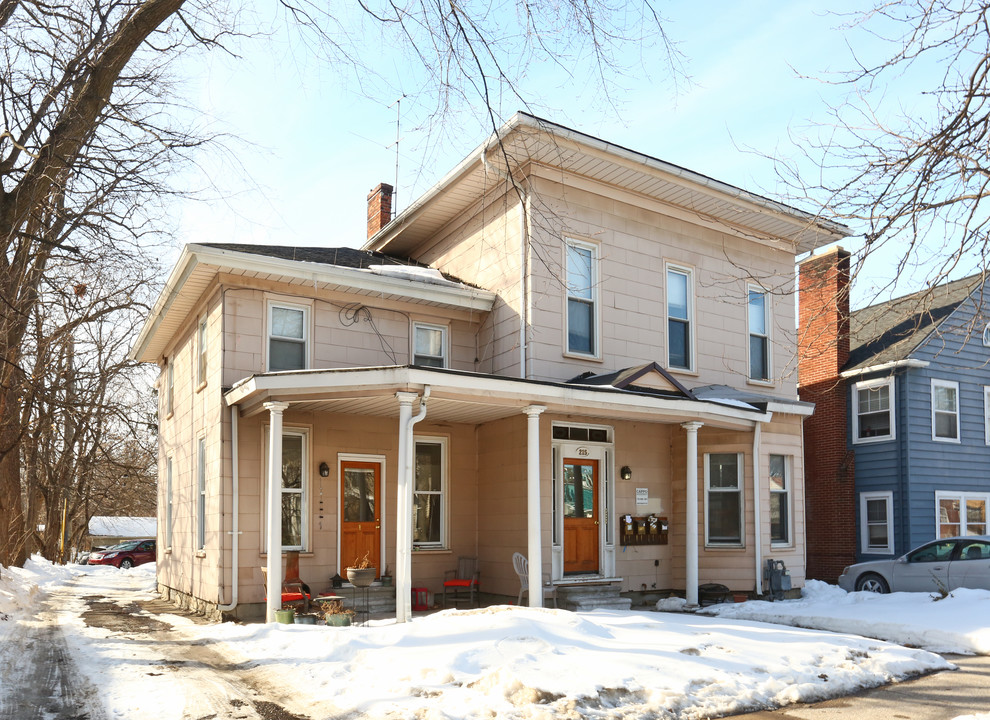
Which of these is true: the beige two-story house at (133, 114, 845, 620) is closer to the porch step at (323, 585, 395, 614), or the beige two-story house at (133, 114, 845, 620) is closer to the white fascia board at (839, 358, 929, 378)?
the porch step at (323, 585, 395, 614)

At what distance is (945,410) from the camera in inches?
806

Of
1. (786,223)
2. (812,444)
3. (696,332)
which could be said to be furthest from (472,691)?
(812,444)

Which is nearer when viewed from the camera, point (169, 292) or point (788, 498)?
point (169, 292)

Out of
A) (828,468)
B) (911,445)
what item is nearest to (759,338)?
(911,445)

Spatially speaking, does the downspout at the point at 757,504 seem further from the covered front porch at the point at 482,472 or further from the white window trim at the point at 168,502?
the white window trim at the point at 168,502

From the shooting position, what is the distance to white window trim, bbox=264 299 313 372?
12859 mm

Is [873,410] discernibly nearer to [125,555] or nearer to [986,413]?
[986,413]

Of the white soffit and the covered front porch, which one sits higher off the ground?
the white soffit

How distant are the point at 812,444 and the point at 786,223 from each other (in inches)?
299

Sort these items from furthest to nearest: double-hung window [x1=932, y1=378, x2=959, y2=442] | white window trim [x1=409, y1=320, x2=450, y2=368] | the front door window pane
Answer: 1. double-hung window [x1=932, y1=378, x2=959, y2=442]
2. white window trim [x1=409, y1=320, x2=450, y2=368]
3. the front door window pane

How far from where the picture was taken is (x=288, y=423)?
12.8m

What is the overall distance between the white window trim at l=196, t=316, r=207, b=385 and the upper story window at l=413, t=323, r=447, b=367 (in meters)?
3.51

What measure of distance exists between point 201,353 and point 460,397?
214 inches

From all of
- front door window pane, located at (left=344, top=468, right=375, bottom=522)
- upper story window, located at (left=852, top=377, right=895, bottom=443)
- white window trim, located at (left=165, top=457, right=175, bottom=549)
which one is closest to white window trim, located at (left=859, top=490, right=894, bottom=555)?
upper story window, located at (left=852, top=377, right=895, bottom=443)
